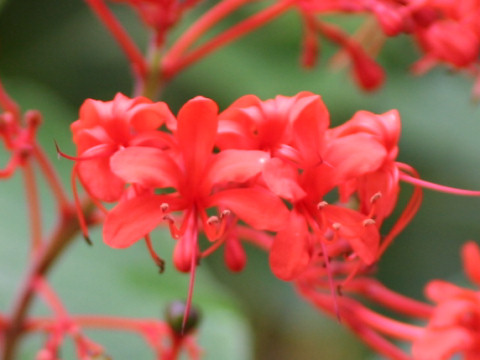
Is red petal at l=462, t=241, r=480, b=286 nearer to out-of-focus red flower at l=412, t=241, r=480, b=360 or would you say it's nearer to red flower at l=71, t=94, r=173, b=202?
out-of-focus red flower at l=412, t=241, r=480, b=360

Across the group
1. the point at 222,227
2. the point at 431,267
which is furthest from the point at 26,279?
the point at 431,267

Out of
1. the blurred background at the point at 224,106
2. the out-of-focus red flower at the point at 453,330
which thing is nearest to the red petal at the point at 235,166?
the out-of-focus red flower at the point at 453,330

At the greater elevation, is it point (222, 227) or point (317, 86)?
point (222, 227)

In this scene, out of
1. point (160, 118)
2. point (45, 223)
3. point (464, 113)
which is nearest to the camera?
point (160, 118)

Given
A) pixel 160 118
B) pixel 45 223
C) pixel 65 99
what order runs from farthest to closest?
pixel 65 99 < pixel 45 223 < pixel 160 118

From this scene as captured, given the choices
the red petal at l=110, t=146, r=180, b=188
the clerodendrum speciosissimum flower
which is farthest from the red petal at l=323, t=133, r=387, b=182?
the red petal at l=110, t=146, r=180, b=188

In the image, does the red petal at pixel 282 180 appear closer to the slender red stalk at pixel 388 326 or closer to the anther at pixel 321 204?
the anther at pixel 321 204

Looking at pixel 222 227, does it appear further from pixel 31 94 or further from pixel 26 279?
pixel 31 94
